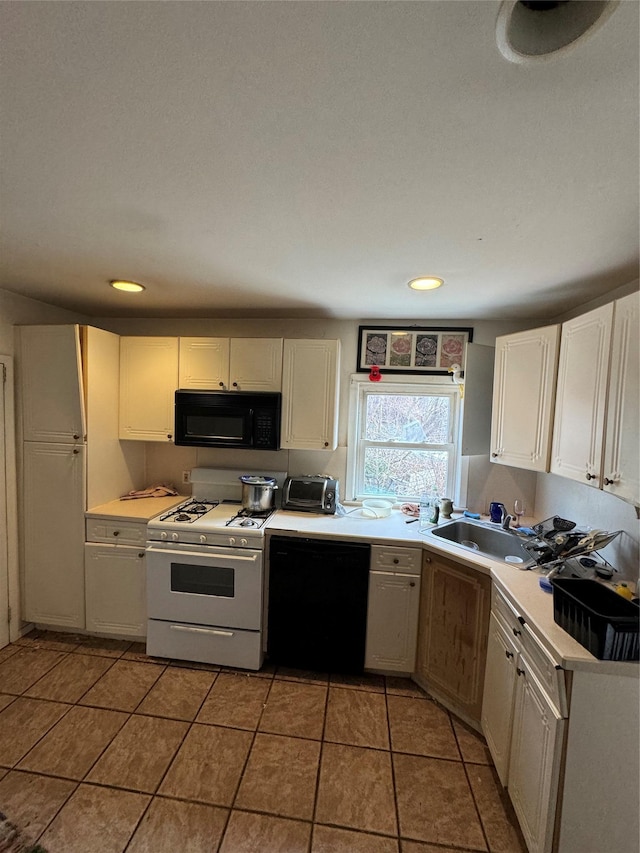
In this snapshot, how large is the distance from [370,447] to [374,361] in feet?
2.25

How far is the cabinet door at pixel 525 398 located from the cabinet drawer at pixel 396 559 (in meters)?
Answer: 0.80

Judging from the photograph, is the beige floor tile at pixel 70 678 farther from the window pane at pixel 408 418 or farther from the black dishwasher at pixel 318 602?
the window pane at pixel 408 418

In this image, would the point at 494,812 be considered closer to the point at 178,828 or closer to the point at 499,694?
the point at 499,694

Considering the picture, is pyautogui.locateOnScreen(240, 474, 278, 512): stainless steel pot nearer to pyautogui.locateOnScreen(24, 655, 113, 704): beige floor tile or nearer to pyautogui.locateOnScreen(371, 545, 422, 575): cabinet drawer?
pyautogui.locateOnScreen(371, 545, 422, 575): cabinet drawer

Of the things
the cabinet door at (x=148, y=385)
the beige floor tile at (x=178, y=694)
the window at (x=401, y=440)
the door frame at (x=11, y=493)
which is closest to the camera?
the beige floor tile at (x=178, y=694)

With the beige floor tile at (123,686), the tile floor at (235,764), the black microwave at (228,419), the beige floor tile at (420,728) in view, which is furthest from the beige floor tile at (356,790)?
the black microwave at (228,419)

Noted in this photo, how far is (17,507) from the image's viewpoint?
8.16 ft

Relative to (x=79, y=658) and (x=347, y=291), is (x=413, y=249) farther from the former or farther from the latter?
(x=79, y=658)

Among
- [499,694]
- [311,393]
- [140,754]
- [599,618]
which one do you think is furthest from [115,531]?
[599,618]

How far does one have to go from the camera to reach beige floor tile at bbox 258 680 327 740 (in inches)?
73.7

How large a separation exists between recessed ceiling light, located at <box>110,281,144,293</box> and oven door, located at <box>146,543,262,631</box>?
1599 mm

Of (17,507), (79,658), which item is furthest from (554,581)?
(17,507)

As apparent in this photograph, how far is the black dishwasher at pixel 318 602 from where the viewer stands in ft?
7.20

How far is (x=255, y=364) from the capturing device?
2.60m
